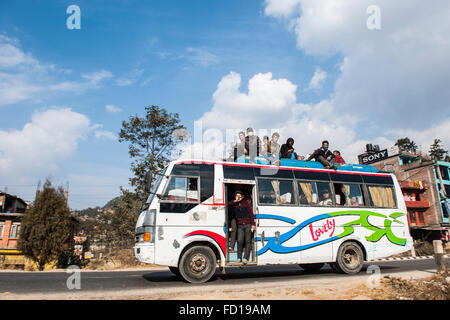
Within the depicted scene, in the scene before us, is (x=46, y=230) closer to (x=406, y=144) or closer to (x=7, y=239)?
(x=7, y=239)

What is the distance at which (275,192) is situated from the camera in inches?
372

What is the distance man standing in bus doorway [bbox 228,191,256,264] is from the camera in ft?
28.2

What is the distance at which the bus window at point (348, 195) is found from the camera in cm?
1045

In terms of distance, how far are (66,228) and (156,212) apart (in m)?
11.5

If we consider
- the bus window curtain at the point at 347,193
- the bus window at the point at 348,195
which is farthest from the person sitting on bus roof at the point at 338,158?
the bus window curtain at the point at 347,193

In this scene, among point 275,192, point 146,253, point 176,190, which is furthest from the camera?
point 275,192

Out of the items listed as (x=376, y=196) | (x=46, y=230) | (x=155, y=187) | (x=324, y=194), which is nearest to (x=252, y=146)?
(x=324, y=194)

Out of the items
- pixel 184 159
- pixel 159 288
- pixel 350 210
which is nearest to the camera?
pixel 159 288

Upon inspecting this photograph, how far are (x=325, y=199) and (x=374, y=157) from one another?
48.7 m

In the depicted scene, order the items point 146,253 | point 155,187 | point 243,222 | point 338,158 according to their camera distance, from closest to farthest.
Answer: point 146,253 → point 155,187 → point 243,222 → point 338,158

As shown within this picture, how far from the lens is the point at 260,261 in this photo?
8.77m

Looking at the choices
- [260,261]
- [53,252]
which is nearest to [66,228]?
[53,252]

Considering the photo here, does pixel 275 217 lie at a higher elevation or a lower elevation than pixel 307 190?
lower
